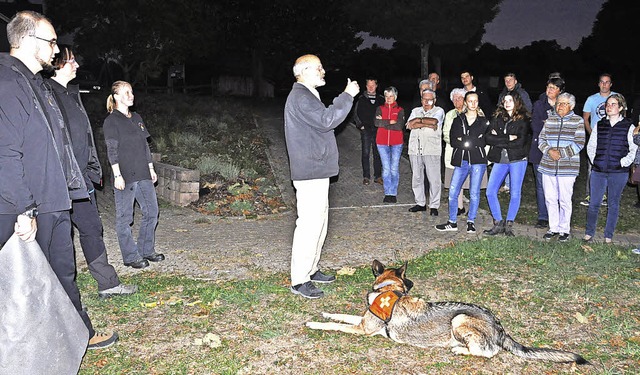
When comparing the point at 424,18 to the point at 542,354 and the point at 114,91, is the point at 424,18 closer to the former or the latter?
the point at 114,91

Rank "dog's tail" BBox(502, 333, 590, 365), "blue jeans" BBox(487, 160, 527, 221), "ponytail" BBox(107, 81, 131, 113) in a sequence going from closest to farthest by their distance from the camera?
"dog's tail" BBox(502, 333, 590, 365) → "ponytail" BBox(107, 81, 131, 113) → "blue jeans" BBox(487, 160, 527, 221)

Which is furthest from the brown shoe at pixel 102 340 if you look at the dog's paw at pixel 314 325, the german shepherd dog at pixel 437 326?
the german shepherd dog at pixel 437 326

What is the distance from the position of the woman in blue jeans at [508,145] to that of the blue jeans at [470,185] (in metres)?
0.18

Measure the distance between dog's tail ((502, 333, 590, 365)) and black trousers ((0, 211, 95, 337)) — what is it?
316 cm

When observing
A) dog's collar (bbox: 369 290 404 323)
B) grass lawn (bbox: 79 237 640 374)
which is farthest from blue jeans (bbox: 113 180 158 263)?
dog's collar (bbox: 369 290 404 323)

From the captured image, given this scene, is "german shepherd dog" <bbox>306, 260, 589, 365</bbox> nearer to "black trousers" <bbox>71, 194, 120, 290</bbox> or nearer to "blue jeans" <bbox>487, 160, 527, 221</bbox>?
"black trousers" <bbox>71, 194, 120, 290</bbox>

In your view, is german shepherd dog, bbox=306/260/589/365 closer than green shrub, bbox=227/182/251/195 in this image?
Yes

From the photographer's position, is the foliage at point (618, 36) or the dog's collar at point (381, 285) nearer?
the dog's collar at point (381, 285)

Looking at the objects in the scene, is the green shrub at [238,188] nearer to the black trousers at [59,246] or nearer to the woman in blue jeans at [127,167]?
the woman in blue jeans at [127,167]

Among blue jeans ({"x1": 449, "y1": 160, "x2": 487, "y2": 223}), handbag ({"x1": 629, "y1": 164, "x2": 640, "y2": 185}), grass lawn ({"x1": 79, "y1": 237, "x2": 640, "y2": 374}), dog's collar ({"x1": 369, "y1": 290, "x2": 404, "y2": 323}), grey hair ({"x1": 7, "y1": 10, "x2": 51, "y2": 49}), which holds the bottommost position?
grass lawn ({"x1": 79, "y1": 237, "x2": 640, "y2": 374})

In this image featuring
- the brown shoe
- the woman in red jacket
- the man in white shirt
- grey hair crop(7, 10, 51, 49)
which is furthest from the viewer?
the woman in red jacket

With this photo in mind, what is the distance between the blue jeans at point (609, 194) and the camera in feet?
23.6

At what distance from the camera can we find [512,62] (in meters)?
49.2

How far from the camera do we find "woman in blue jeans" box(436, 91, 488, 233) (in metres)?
7.73
